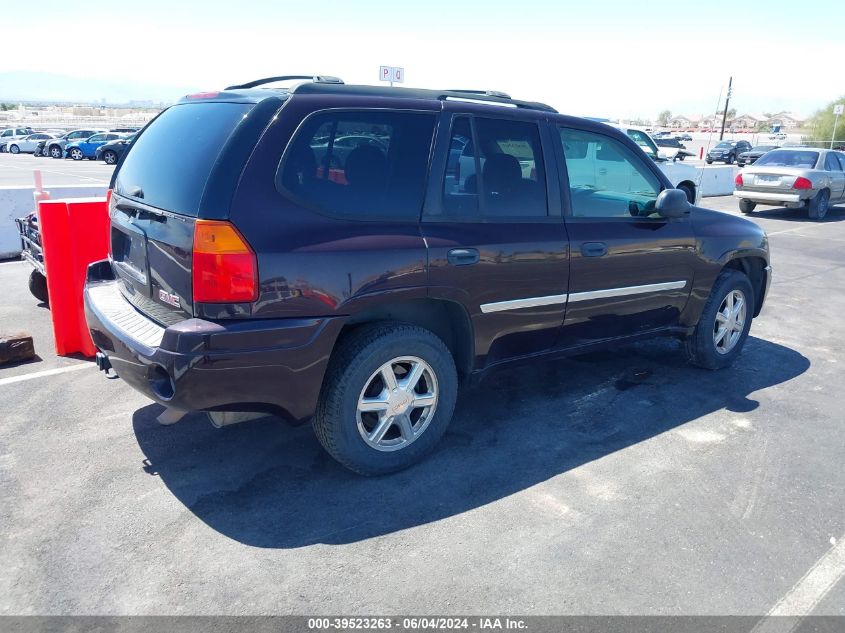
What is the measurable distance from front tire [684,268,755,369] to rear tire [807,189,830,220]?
12.1 m

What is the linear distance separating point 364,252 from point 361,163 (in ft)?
1.59

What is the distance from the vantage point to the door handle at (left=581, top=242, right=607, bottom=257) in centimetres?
418

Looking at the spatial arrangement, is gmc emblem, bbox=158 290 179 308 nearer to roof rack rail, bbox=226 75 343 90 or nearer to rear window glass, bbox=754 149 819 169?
roof rack rail, bbox=226 75 343 90

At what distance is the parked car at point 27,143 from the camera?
38188mm

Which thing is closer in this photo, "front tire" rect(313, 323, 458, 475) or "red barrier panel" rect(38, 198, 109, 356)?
"front tire" rect(313, 323, 458, 475)

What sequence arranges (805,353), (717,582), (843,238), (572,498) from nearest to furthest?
(717,582) < (572,498) < (805,353) < (843,238)

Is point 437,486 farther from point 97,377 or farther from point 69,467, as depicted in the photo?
point 97,377

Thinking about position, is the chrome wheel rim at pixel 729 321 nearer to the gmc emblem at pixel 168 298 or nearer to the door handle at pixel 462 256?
the door handle at pixel 462 256

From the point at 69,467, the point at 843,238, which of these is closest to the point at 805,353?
the point at 69,467

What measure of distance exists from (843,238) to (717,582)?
1265 cm

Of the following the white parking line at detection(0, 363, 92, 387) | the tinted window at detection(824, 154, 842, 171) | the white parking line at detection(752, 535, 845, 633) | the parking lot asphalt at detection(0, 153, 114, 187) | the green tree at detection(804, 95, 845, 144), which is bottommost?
the parking lot asphalt at detection(0, 153, 114, 187)

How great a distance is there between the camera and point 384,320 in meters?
3.57

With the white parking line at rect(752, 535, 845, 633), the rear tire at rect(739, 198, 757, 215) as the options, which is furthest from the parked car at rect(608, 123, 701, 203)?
the white parking line at rect(752, 535, 845, 633)

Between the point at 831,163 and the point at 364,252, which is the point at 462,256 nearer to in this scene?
the point at 364,252
